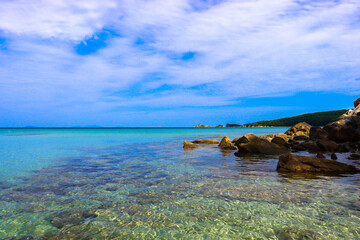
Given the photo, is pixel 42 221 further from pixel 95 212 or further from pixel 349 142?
pixel 349 142

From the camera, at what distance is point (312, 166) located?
11508mm

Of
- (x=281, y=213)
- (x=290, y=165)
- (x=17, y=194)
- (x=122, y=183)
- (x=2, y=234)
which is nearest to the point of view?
(x=2, y=234)

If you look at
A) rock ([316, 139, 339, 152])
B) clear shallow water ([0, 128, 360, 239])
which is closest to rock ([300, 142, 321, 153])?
rock ([316, 139, 339, 152])

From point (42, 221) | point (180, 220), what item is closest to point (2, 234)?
point (42, 221)

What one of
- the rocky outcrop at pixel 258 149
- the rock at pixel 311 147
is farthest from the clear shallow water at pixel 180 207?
the rock at pixel 311 147

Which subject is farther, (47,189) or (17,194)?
(47,189)

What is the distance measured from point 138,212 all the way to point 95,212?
1.15 m

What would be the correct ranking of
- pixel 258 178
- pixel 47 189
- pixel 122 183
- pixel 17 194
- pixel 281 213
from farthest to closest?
pixel 258 178, pixel 122 183, pixel 47 189, pixel 17 194, pixel 281 213

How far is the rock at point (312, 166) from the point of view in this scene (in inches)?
444

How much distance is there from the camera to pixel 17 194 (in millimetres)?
7711

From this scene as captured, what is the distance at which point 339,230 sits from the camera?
508cm

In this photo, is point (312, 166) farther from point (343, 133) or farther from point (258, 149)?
point (343, 133)

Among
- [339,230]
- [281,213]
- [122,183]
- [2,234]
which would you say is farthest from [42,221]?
[339,230]

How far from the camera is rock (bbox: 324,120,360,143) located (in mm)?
23625
